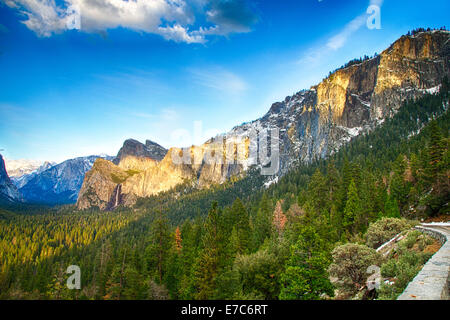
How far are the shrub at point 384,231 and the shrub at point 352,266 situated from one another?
10.6 m

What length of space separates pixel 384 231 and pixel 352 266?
12327 millimetres

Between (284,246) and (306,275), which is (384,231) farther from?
(306,275)

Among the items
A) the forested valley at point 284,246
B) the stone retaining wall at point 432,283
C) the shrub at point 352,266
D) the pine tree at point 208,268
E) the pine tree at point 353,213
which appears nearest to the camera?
the stone retaining wall at point 432,283

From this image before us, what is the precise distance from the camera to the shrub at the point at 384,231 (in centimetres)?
2611

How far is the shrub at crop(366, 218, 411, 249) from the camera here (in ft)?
85.7

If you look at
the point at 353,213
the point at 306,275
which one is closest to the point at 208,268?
the point at 306,275

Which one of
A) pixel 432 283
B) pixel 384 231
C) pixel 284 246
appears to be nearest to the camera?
pixel 432 283

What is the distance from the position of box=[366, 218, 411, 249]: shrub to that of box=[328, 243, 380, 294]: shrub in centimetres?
1062

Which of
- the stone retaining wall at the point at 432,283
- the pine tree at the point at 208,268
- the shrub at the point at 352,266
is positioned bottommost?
the pine tree at the point at 208,268

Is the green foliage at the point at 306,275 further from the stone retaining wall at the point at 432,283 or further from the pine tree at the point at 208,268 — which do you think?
the pine tree at the point at 208,268

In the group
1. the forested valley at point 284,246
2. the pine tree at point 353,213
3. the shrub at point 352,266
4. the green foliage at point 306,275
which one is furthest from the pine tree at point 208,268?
the pine tree at point 353,213

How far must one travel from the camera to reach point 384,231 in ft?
86.7
